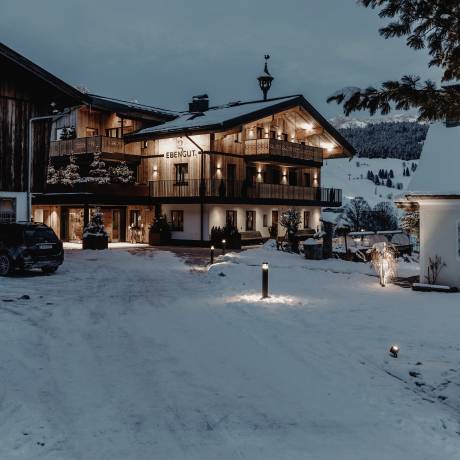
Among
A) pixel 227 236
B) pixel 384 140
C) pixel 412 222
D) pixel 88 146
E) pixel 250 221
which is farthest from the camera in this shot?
pixel 384 140

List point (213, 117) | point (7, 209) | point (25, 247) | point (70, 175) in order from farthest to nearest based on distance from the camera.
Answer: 1. point (213, 117)
2. point (70, 175)
3. point (7, 209)
4. point (25, 247)

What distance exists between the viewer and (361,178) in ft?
536

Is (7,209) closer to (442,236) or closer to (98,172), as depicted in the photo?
(98,172)

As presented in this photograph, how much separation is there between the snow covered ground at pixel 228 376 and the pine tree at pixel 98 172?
19.9 meters

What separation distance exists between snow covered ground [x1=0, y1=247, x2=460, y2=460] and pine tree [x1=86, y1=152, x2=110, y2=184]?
19863mm

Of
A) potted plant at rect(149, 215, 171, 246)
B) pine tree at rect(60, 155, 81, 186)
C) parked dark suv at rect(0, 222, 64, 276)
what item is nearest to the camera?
parked dark suv at rect(0, 222, 64, 276)

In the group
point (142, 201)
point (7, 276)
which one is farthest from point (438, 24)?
point (142, 201)

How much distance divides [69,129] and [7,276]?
73.5ft

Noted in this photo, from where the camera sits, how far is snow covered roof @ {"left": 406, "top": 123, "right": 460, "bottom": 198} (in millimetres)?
14234

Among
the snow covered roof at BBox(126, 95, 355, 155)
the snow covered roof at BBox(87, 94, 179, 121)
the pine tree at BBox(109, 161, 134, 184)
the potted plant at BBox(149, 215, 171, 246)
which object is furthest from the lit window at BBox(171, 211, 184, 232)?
the snow covered roof at BBox(87, 94, 179, 121)

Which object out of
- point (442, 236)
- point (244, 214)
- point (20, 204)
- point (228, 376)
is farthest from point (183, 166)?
point (228, 376)

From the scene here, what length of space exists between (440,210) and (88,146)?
25373 millimetres

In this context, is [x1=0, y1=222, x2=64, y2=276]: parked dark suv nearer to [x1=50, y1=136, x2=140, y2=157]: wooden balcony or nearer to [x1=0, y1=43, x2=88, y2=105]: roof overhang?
[x1=0, y1=43, x2=88, y2=105]: roof overhang

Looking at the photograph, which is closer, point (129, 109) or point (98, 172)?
point (98, 172)
